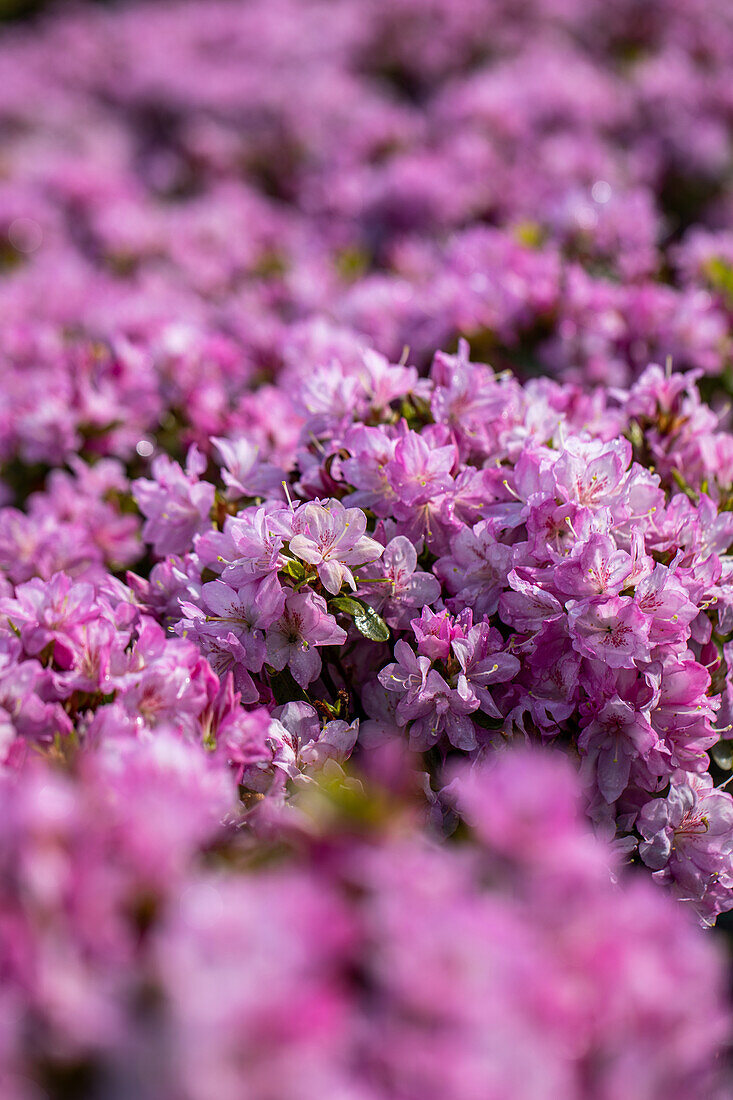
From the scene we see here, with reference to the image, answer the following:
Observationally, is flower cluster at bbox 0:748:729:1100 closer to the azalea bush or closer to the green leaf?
the azalea bush

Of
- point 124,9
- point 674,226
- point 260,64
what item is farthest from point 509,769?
point 124,9

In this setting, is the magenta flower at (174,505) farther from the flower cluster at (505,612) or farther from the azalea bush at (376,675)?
the flower cluster at (505,612)

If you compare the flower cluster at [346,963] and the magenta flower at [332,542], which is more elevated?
the flower cluster at [346,963]

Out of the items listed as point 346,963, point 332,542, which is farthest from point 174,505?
point 346,963

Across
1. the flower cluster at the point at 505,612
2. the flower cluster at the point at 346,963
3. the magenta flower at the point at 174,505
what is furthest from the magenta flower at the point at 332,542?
the flower cluster at the point at 346,963

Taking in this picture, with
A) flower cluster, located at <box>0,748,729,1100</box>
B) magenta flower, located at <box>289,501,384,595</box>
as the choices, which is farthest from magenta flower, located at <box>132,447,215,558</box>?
flower cluster, located at <box>0,748,729,1100</box>

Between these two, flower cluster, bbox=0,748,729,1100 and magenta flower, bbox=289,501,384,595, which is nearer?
flower cluster, bbox=0,748,729,1100

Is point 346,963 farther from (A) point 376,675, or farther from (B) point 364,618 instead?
(A) point 376,675

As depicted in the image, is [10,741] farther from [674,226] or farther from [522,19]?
[522,19]
